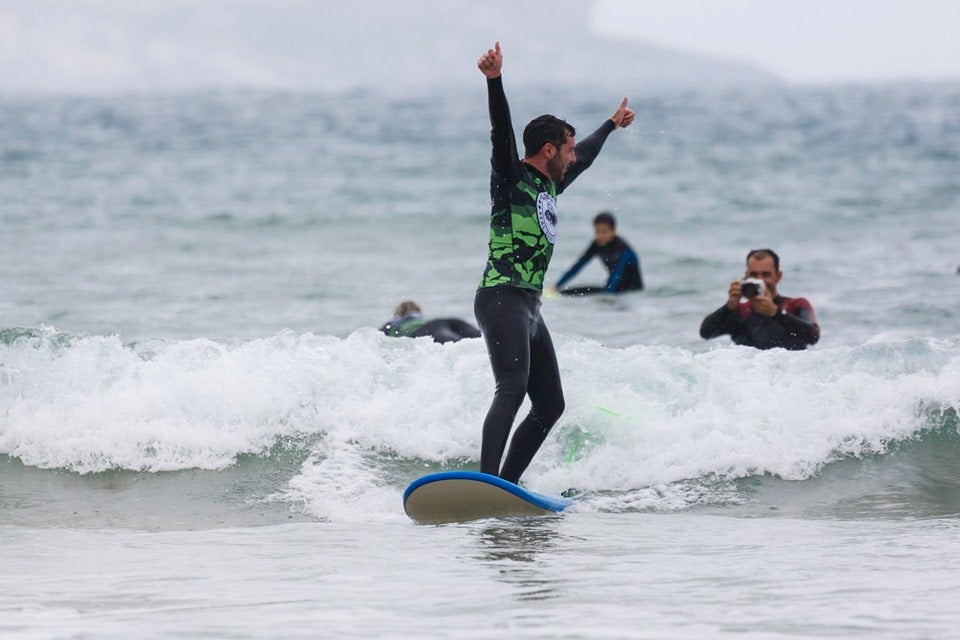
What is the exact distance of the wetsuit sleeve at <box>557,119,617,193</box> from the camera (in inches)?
254

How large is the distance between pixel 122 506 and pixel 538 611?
11.6 feet

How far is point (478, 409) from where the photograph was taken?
823cm

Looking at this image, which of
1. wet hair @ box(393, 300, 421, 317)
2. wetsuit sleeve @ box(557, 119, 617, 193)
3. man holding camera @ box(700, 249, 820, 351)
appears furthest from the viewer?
wet hair @ box(393, 300, 421, 317)

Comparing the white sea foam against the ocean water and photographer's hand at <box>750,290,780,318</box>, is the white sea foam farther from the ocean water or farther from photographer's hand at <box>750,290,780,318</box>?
photographer's hand at <box>750,290,780,318</box>

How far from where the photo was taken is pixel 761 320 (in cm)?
912

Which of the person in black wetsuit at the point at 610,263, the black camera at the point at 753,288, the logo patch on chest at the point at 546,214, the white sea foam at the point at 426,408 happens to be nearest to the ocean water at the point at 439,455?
the white sea foam at the point at 426,408

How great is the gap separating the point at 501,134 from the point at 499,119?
0.09m

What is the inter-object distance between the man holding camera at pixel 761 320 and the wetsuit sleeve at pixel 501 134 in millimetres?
3346

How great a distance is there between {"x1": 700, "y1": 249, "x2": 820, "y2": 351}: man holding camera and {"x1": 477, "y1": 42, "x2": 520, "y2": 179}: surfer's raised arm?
11.0 feet

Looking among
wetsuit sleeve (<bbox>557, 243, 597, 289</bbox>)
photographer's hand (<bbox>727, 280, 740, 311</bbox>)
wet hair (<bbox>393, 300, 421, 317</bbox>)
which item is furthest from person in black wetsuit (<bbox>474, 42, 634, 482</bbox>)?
wetsuit sleeve (<bbox>557, 243, 597, 289</bbox>)

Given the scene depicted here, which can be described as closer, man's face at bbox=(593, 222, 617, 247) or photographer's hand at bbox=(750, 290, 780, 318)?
photographer's hand at bbox=(750, 290, 780, 318)

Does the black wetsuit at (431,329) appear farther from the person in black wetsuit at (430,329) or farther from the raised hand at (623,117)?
the raised hand at (623,117)

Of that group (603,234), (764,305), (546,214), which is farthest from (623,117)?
(603,234)

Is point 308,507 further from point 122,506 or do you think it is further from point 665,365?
point 665,365
